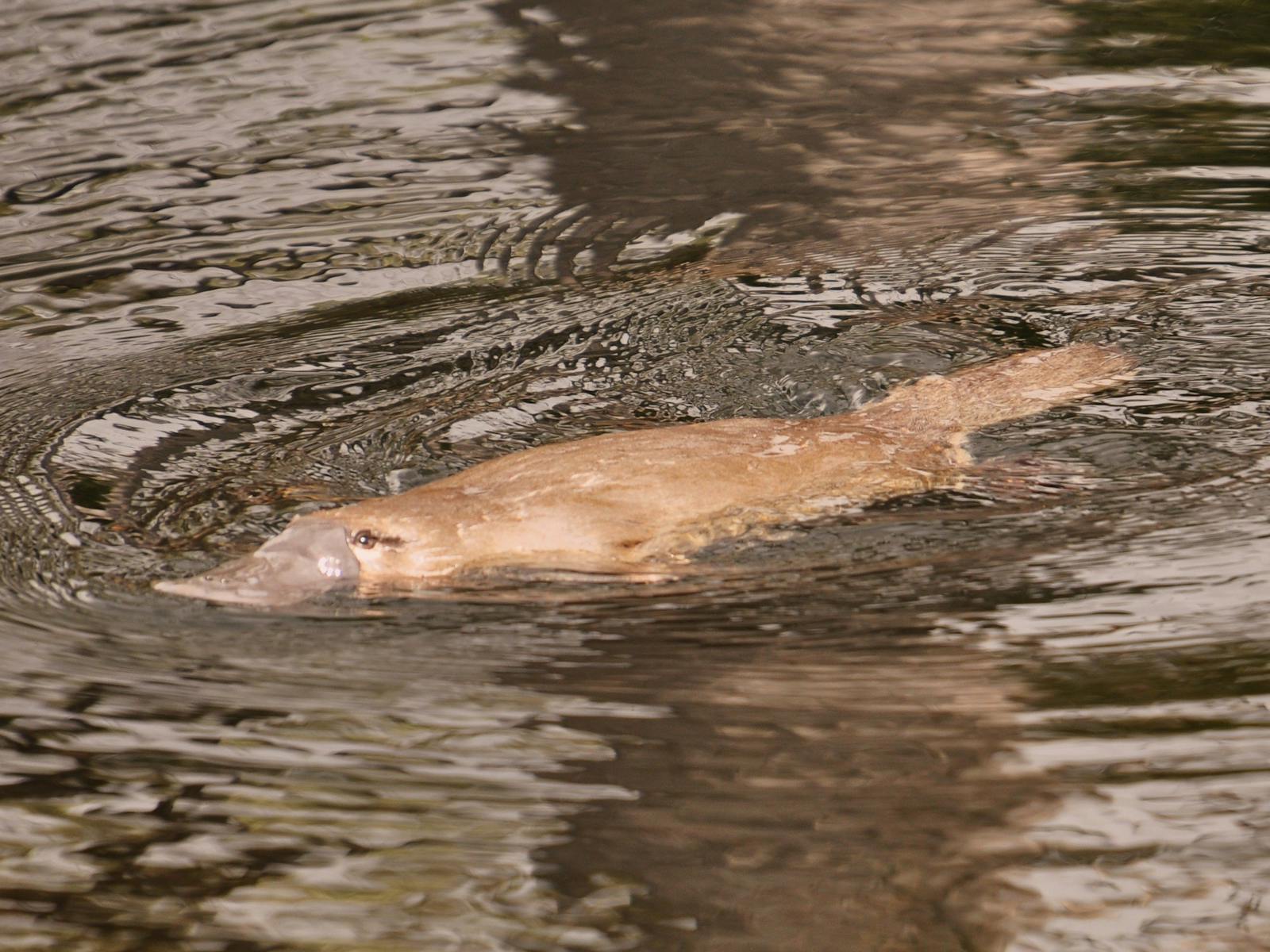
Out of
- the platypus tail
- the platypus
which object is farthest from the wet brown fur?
the platypus tail

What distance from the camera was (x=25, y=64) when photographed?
295 inches

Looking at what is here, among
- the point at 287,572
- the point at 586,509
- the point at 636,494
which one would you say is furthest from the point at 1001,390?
the point at 287,572

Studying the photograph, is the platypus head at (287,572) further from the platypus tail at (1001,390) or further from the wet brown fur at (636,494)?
the platypus tail at (1001,390)

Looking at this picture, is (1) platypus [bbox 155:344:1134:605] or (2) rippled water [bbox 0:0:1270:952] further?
(1) platypus [bbox 155:344:1134:605]

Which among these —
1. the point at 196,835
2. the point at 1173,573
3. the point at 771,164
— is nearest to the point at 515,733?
the point at 196,835

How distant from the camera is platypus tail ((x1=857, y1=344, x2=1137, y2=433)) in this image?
4219mm

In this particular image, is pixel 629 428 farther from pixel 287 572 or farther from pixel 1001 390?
pixel 287 572

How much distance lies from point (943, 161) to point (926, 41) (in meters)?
1.17

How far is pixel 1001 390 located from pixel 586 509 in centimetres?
152

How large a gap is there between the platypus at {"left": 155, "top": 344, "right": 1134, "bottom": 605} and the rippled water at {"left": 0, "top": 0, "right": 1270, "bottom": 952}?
0.24 ft

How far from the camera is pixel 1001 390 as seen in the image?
439 centimetres

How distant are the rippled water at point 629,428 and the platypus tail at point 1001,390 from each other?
0.36ft

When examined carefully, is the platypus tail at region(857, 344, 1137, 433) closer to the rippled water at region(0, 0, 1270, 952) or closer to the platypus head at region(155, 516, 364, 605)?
the rippled water at region(0, 0, 1270, 952)

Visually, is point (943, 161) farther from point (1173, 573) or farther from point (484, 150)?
point (1173, 573)
